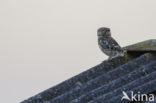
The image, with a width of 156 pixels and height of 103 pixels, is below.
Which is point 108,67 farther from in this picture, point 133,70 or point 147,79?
point 147,79

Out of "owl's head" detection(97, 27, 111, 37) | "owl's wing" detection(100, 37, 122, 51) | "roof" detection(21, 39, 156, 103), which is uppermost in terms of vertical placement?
"roof" detection(21, 39, 156, 103)

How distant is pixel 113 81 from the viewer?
4.21 m

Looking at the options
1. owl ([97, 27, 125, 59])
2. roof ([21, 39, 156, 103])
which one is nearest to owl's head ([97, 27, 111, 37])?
owl ([97, 27, 125, 59])

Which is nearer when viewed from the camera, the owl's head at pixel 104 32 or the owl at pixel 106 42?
the owl at pixel 106 42

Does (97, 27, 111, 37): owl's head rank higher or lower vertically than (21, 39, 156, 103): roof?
lower

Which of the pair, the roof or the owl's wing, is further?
the owl's wing

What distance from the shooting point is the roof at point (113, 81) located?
12.6ft

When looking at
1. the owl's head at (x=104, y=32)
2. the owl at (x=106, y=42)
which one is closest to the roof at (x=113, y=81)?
the owl at (x=106, y=42)

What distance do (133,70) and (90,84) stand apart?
325 mm

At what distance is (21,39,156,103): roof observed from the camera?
3.84m

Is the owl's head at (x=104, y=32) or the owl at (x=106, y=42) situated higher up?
the owl's head at (x=104, y=32)

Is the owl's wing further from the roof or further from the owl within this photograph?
the roof

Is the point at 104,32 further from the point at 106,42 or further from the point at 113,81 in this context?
the point at 113,81

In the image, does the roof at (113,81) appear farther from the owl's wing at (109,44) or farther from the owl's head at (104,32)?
the owl's head at (104,32)
